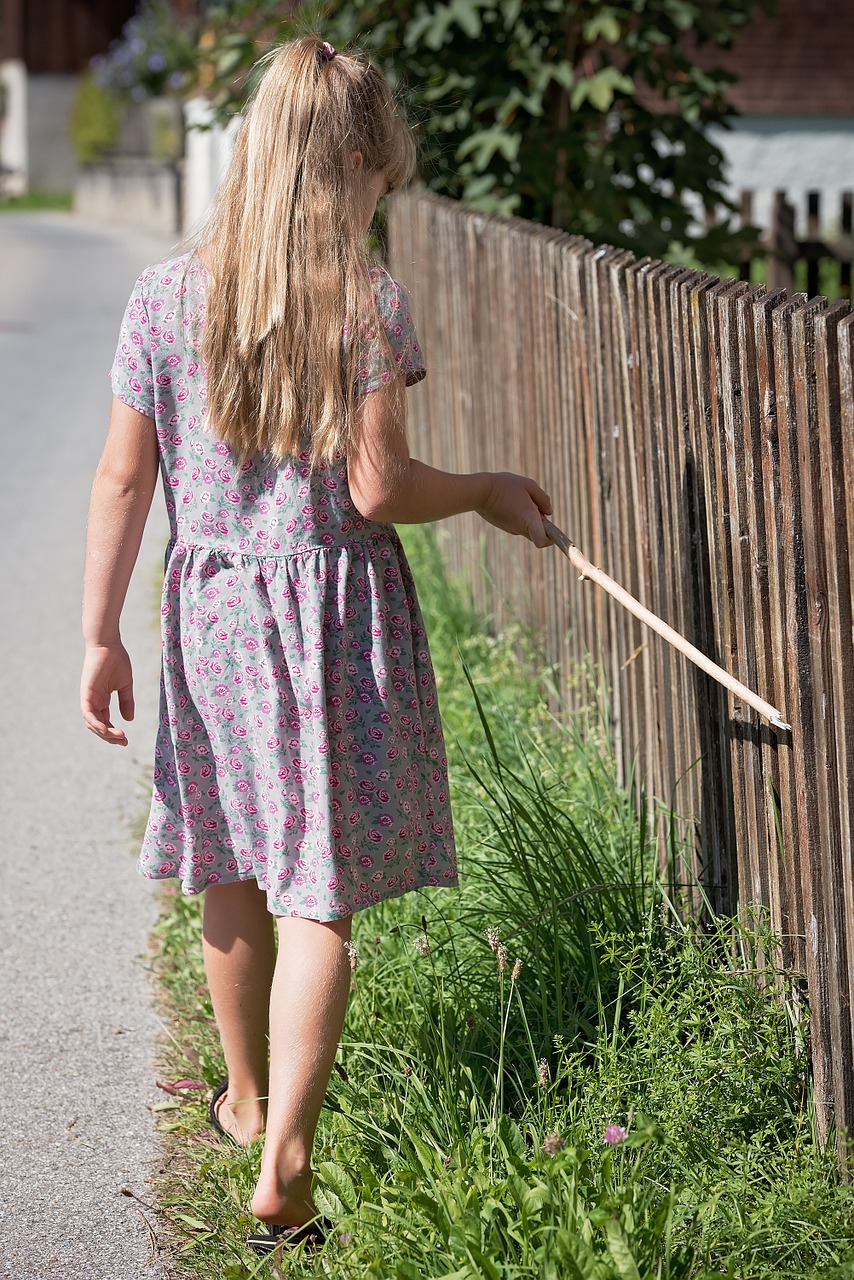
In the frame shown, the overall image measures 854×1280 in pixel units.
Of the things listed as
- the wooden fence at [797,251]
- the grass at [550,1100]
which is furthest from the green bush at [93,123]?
the grass at [550,1100]

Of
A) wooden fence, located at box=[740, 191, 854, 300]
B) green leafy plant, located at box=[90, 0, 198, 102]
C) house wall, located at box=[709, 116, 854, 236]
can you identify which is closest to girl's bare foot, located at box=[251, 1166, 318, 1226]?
wooden fence, located at box=[740, 191, 854, 300]

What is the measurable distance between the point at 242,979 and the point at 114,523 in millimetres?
778

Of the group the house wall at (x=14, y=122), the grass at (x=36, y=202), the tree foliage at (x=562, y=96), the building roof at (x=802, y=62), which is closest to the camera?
the tree foliage at (x=562, y=96)

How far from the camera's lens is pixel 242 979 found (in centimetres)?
258

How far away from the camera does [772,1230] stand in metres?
2.10

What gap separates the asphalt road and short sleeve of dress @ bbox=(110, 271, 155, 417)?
1.29 meters

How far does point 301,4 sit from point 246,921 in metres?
4.96

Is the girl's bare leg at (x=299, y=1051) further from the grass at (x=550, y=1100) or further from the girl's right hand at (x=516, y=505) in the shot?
the girl's right hand at (x=516, y=505)

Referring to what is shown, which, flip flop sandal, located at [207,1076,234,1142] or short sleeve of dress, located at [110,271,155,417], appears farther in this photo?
flip flop sandal, located at [207,1076,234,1142]

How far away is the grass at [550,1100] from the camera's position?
2.08m

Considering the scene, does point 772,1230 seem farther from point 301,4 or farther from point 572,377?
point 301,4

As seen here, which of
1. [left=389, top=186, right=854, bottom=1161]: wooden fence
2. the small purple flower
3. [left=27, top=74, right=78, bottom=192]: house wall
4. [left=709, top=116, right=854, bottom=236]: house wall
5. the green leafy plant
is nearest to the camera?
Result: the small purple flower

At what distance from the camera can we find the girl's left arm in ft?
7.84

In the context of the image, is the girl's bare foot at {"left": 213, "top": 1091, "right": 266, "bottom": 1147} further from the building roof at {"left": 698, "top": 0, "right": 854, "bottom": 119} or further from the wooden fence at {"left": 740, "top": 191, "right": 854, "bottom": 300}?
the building roof at {"left": 698, "top": 0, "right": 854, "bottom": 119}
